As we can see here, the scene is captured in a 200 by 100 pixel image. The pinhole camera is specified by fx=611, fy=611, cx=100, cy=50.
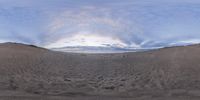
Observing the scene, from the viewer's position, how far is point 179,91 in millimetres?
32375

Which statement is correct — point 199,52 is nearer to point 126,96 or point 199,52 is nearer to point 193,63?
point 193,63

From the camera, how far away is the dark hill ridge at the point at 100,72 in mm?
33750

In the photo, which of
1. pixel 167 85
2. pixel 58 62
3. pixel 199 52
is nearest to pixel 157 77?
pixel 167 85

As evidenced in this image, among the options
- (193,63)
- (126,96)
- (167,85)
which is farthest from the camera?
(193,63)

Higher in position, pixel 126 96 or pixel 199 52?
pixel 199 52

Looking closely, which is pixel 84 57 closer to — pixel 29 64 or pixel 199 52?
pixel 29 64

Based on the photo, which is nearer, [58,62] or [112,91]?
[112,91]

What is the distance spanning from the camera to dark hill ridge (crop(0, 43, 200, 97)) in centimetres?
3375

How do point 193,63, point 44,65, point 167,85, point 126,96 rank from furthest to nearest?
point 44,65 → point 193,63 → point 167,85 → point 126,96

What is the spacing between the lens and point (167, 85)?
34.2 metres

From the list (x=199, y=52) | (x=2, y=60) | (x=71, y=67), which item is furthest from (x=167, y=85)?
(x=2, y=60)

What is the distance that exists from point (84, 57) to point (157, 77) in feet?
26.3

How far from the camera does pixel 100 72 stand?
125ft

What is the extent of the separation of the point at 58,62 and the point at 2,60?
3.94m
